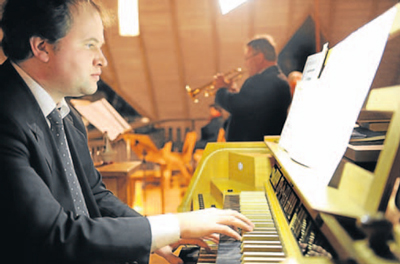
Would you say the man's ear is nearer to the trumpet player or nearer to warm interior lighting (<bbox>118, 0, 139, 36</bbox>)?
the trumpet player

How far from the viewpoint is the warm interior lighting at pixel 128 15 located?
3.82 meters

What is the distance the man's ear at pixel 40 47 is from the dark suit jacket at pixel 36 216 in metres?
0.10

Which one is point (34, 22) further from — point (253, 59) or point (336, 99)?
point (253, 59)

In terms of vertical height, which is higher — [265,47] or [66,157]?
[265,47]

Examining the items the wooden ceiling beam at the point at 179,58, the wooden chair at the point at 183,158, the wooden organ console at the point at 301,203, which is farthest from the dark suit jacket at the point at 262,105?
the wooden ceiling beam at the point at 179,58

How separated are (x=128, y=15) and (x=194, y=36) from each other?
4.88 metres

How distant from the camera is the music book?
3.72 metres

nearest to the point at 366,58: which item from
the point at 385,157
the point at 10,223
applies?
the point at 385,157

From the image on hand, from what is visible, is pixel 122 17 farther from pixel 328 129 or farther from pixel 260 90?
pixel 328 129

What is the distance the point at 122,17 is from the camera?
391 cm

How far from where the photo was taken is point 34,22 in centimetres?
130

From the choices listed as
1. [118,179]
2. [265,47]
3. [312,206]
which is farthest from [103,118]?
[312,206]

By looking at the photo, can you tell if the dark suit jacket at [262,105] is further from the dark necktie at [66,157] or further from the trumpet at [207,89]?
the dark necktie at [66,157]

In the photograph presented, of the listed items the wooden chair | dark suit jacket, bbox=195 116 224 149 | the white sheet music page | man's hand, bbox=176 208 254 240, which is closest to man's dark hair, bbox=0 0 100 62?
man's hand, bbox=176 208 254 240
